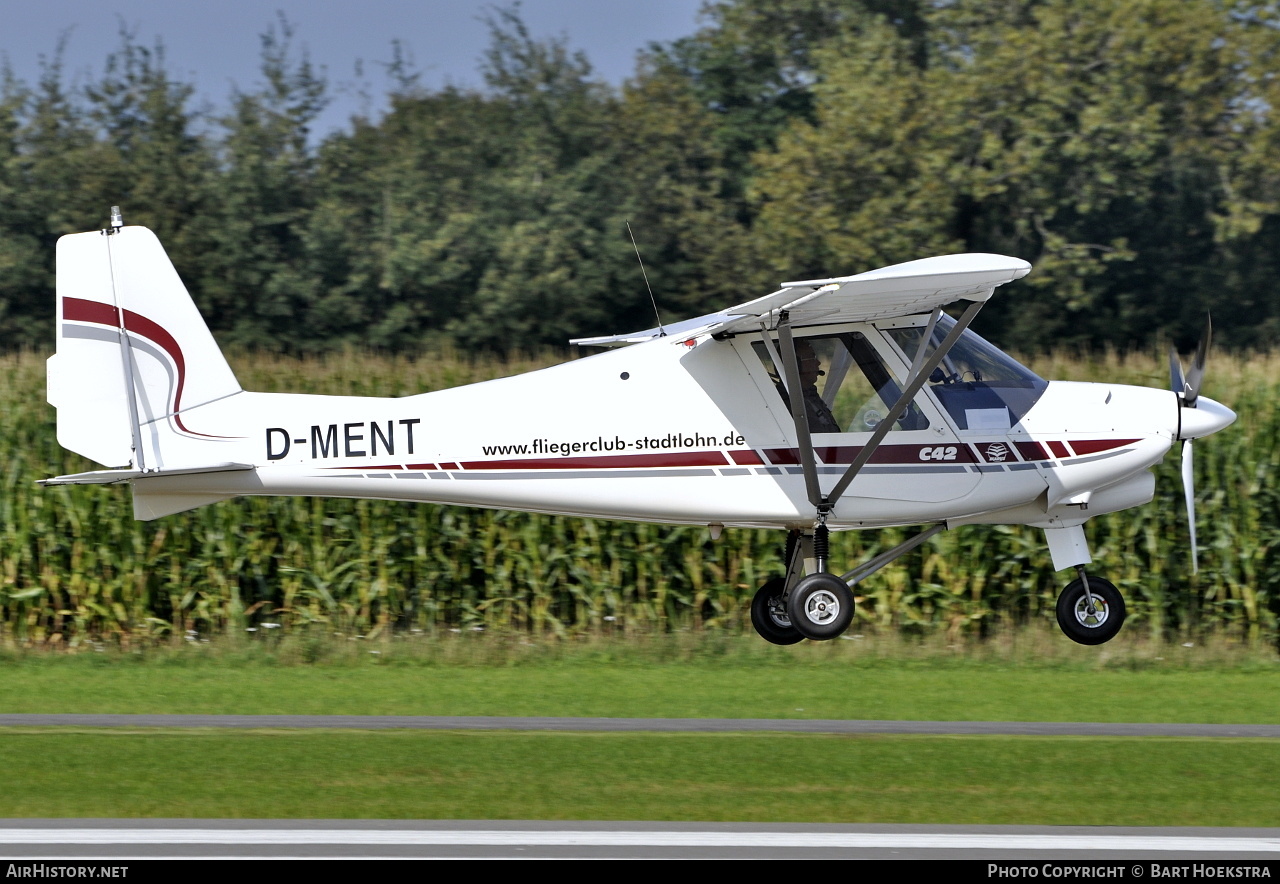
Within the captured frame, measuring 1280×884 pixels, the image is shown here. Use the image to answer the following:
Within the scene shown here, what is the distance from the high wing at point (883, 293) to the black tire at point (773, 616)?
2.36 m

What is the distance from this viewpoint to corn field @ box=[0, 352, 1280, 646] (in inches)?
714

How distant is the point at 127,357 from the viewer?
468 inches

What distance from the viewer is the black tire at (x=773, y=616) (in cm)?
1243

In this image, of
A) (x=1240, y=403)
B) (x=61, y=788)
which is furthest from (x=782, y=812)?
(x=1240, y=403)

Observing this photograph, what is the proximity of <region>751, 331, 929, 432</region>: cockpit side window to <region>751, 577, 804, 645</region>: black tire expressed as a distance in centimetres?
171

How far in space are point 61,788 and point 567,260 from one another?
71.9 feet

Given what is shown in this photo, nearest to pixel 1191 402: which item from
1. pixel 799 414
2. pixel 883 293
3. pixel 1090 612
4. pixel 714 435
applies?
pixel 1090 612

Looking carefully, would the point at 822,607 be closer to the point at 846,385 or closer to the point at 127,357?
the point at 846,385

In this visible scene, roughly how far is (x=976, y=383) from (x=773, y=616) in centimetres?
251

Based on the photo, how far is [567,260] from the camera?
103 ft

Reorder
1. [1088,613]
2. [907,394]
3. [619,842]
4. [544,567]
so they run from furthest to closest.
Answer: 1. [544,567]
2. [1088,613]
3. [907,394]
4. [619,842]

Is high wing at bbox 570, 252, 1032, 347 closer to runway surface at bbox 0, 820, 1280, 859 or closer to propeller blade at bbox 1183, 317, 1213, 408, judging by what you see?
propeller blade at bbox 1183, 317, 1213, 408

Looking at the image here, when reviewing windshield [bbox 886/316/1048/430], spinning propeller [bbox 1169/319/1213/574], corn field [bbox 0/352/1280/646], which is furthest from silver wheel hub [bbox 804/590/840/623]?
corn field [bbox 0/352/1280/646]

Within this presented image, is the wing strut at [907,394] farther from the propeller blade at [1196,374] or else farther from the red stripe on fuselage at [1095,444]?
the propeller blade at [1196,374]
